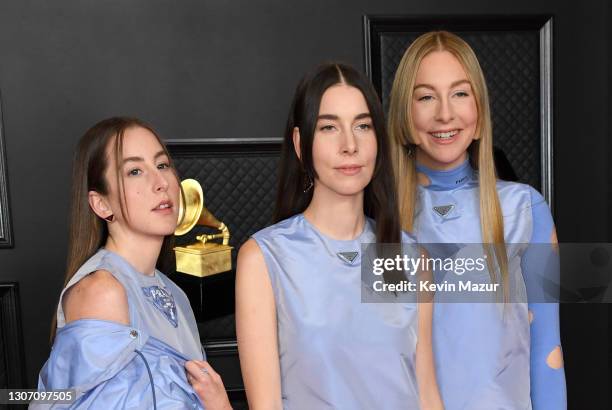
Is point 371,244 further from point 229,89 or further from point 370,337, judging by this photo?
point 229,89

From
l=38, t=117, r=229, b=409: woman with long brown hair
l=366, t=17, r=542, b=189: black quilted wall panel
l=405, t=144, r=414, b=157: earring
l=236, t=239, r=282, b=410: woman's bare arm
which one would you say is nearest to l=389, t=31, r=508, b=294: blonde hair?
l=405, t=144, r=414, b=157: earring

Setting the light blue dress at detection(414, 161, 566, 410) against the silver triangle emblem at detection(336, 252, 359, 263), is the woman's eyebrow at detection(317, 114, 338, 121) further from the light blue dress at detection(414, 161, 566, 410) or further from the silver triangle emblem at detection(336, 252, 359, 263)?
the light blue dress at detection(414, 161, 566, 410)

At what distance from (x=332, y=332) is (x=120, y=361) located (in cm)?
46

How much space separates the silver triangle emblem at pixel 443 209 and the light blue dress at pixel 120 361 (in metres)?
0.77

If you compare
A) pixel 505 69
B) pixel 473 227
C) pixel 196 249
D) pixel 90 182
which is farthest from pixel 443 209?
pixel 505 69

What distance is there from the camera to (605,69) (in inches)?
128

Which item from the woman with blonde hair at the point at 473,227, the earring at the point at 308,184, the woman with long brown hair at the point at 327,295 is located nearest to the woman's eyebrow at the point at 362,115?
the woman with long brown hair at the point at 327,295

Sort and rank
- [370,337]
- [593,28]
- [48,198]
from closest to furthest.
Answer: [370,337] < [48,198] < [593,28]

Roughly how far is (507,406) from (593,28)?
6.92 feet

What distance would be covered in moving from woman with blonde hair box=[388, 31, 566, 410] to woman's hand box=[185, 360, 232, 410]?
0.58 metres

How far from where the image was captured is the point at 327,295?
5.30ft

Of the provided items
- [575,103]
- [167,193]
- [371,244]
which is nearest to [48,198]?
[167,193]

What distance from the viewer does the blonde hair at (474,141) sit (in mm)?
1854

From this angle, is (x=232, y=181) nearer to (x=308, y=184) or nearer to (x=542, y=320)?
(x=308, y=184)
